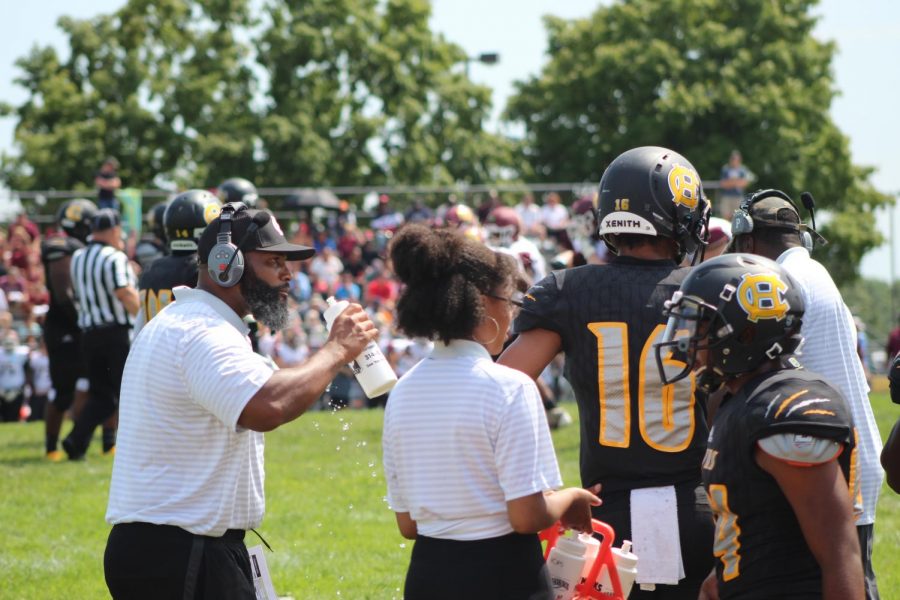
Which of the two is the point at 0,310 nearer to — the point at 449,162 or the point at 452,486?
the point at 452,486

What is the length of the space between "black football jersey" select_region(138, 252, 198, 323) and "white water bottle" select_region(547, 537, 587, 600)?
445 cm

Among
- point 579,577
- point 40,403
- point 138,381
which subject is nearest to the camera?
point 579,577

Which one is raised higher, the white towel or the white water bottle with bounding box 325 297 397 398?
the white water bottle with bounding box 325 297 397 398

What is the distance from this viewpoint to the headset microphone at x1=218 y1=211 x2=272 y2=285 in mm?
4480

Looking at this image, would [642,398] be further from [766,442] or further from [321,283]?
[321,283]

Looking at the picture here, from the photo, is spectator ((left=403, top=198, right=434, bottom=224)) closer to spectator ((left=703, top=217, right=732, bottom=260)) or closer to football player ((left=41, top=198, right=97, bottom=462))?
football player ((left=41, top=198, right=97, bottom=462))

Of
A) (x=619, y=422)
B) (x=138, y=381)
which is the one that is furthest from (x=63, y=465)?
(x=619, y=422)

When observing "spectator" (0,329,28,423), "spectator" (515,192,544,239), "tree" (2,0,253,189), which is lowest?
"spectator" (0,329,28,423)

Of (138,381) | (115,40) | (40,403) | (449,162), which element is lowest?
(40,403)

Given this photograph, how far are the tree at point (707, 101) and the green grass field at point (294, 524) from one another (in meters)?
34.2

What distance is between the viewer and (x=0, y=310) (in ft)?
63.8

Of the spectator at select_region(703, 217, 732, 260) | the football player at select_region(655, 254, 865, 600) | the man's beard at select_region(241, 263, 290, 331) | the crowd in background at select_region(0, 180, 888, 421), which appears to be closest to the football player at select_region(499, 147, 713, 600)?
the football player at select_region(655, 254, 865, 600)

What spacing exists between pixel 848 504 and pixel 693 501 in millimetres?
801

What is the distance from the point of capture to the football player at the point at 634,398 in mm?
4020
